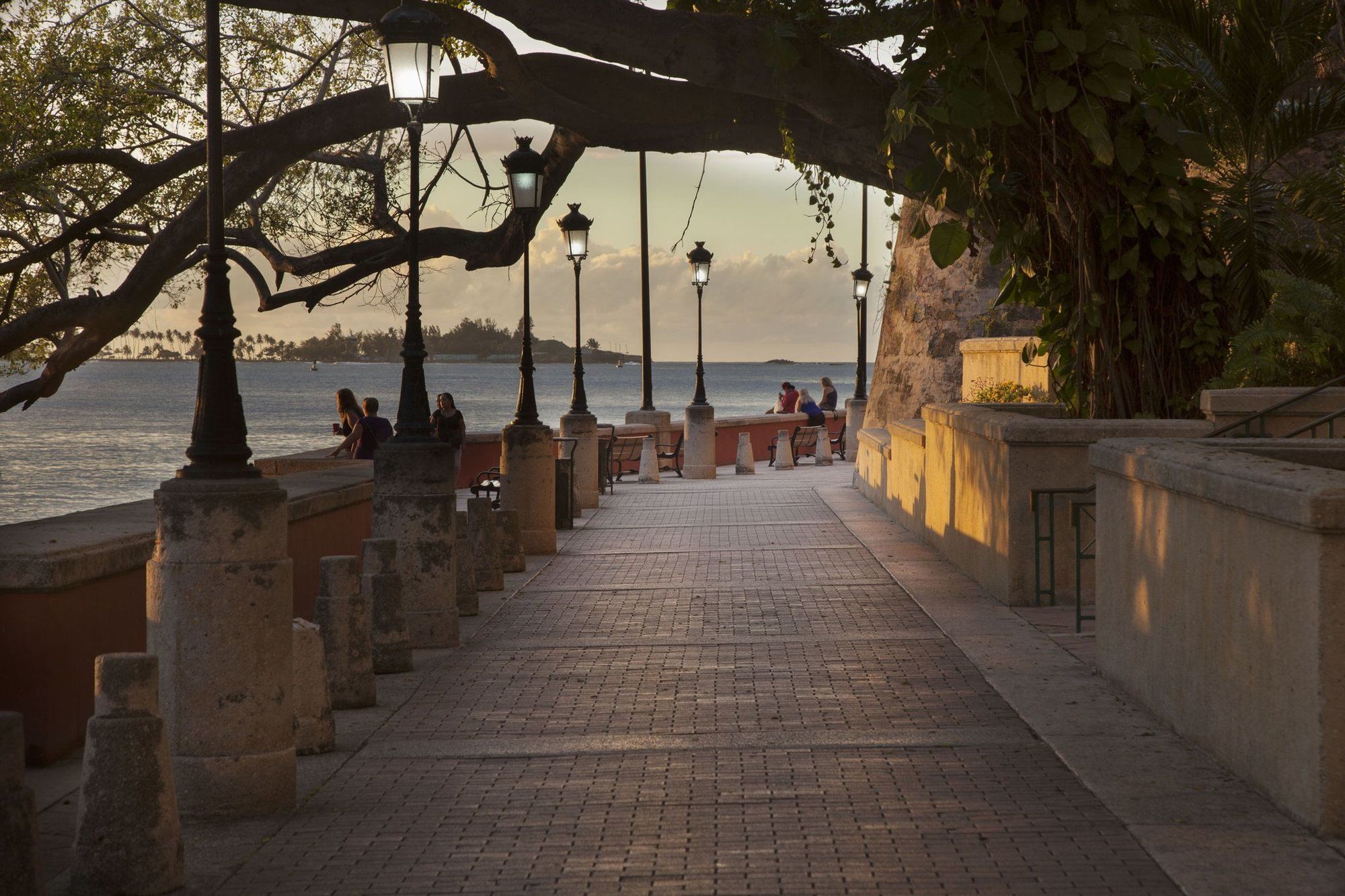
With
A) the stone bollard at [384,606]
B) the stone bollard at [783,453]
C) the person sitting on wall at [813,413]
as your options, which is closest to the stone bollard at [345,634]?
the stone bollard at [384,606]

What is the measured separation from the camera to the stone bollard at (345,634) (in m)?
8.07

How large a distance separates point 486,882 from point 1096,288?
884 centimetres

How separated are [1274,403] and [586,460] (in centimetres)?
1387

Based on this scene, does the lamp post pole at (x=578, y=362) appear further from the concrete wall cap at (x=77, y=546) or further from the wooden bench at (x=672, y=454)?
the concrete wall cap at (x=77, y=546)

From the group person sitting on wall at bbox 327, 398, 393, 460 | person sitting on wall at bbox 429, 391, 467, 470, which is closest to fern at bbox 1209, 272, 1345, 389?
person sitting on wall at bbox 327, 398, 393, 460

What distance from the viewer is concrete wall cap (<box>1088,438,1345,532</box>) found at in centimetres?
543

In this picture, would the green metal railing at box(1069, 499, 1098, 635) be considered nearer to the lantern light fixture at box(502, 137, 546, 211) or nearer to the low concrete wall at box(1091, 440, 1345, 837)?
the low concrete wall at box(1091, 440, 1345, 837)

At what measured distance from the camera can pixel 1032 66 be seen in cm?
1180

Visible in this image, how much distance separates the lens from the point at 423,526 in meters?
10.6

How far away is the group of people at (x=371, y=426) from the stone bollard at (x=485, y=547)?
5.28 m

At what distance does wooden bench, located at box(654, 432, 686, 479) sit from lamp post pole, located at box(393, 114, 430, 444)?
19.9m

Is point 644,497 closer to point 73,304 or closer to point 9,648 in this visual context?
point 73,304

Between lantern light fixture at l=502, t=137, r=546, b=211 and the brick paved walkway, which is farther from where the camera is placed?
lantern light fixture at l=502, t=137, r=546, b=211

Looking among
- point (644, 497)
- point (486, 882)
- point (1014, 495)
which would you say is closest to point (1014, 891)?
point (486, 882)
